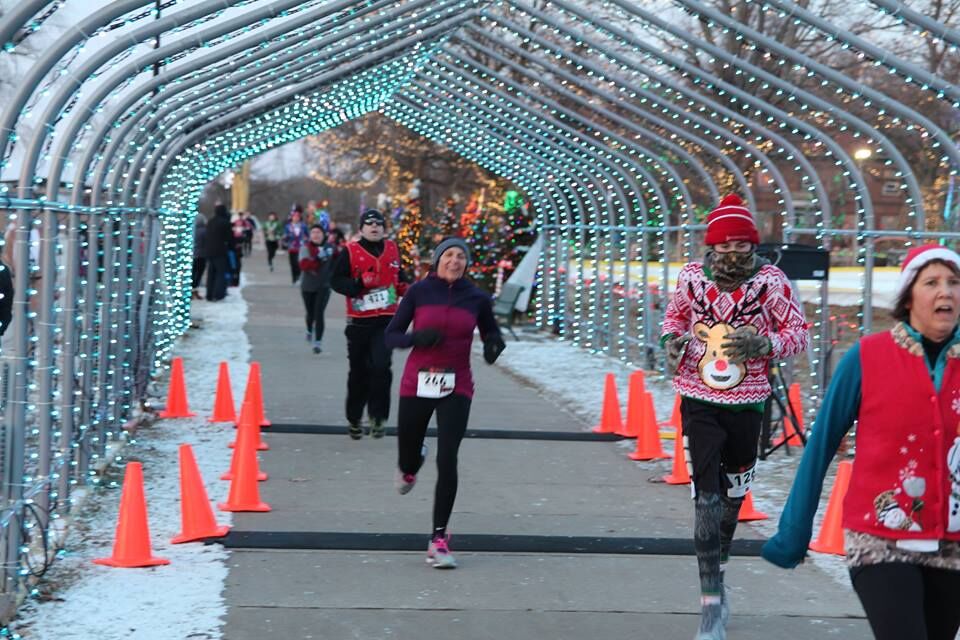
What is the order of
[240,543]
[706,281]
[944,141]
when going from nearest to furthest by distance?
[706,281], [240,543], [944,141]

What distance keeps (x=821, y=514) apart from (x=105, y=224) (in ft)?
15.5

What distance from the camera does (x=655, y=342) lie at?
17.5 meters

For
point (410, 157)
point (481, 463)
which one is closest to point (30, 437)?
point (481, 463)

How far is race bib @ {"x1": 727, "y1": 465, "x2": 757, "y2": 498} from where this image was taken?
6074 millimetres

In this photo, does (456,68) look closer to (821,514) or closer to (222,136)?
(222,136)

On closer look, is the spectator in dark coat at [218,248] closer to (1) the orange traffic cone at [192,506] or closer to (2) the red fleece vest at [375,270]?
(2) the red fleece vest at [375,270]

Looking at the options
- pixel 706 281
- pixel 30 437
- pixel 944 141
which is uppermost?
pixel 944 141

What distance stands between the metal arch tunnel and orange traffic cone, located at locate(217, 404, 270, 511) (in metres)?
0.89

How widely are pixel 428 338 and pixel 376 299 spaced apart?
382 cm

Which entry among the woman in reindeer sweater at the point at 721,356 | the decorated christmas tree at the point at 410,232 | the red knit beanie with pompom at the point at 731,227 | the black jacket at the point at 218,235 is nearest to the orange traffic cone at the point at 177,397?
the woman in reindeer sweater at the point at 721,356

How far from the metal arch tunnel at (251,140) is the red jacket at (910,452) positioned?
3.48 metres

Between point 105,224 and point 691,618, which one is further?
point 105,224

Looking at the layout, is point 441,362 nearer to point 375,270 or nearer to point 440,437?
point 440,437

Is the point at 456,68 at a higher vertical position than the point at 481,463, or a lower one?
higher
